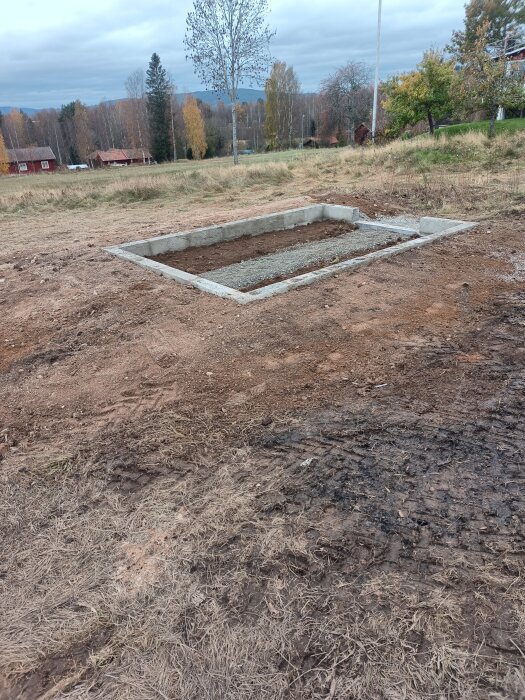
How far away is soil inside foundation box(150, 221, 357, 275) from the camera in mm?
6715

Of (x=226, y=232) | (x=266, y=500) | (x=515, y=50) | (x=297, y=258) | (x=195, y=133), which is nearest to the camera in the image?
(x=266, y=500)

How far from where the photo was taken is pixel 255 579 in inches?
78.4

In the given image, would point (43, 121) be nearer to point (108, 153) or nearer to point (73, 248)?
A: point (108, 153)

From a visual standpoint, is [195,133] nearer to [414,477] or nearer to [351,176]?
[351,176]

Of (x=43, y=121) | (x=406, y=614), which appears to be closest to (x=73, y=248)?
(x=406, y=614)

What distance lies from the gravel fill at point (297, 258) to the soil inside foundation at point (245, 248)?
0.73 feet

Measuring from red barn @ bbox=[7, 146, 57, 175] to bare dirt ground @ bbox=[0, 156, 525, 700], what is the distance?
70.8 metres

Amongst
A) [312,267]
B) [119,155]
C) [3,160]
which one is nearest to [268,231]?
[312,267]

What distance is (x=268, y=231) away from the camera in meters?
8.47

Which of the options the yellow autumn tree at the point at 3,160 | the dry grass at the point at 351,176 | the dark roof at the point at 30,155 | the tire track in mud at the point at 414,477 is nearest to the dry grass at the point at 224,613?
the tire track in mud at the point at 414,477

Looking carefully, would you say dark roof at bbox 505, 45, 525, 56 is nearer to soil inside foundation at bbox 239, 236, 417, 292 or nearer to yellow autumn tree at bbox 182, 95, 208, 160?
soil inside foundation at bbox 239, 236, 417, 292

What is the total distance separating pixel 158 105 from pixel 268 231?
5227 cm

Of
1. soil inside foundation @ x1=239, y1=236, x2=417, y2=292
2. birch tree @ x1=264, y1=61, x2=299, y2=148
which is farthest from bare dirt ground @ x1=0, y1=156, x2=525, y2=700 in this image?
birch tree @ x1=264, y1=61, x2=299, y2=148

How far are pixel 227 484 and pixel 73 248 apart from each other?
6060 millimetres
